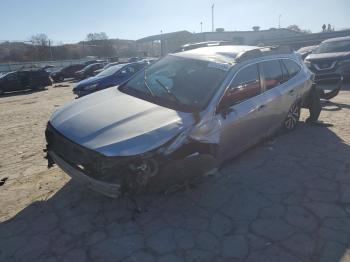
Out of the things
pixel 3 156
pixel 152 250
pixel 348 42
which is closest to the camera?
pixel 152 250

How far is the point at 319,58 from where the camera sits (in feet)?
41.2

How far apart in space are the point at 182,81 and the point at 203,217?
6.14 feet

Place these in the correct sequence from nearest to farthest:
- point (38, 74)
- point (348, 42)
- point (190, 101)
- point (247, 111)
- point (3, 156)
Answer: point (190, 101) < point (247, 111) < point (3, 156) < point (348, 42) < point (38, 74)

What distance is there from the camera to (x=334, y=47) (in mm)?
13633

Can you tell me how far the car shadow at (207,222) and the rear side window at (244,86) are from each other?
1107 millimetres

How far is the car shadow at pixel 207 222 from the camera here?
3.17 m

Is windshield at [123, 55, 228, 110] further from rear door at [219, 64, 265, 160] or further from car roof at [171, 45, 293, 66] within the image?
rear door at [219, 64, 265, 160]

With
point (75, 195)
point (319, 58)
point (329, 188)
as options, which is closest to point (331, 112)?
point (329, 188)

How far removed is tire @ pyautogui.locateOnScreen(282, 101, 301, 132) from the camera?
6152 millimetres

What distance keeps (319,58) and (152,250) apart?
11.6 m

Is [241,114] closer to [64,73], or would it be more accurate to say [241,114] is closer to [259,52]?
[259,52]

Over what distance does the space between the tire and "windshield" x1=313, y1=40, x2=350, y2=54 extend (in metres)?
8.33

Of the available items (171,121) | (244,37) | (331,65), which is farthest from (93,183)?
(244,37)

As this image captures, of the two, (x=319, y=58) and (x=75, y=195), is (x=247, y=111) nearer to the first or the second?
(x=75, y=195)
